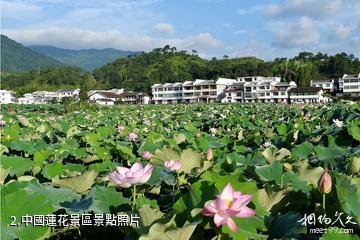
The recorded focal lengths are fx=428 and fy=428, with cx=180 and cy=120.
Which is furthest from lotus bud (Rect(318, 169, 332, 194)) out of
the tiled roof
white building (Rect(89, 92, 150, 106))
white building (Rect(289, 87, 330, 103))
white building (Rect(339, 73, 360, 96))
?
white building (Rect(89, 92, 150, 106))

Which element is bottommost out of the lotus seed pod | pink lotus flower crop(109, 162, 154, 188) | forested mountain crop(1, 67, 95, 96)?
the lotus seed pod

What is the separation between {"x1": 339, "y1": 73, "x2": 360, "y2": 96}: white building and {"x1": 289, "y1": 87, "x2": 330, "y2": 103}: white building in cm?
1030

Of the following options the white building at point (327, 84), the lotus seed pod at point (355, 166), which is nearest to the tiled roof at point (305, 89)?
the white building at point (327, 84)

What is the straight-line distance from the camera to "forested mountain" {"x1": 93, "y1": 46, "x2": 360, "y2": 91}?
85.1 m

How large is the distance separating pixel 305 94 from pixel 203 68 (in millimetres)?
41104

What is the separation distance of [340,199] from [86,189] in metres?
0.96

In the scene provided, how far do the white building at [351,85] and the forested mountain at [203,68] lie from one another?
6269 millimetres

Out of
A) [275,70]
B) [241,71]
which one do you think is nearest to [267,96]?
[275,70]

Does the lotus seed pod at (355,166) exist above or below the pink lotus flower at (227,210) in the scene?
below

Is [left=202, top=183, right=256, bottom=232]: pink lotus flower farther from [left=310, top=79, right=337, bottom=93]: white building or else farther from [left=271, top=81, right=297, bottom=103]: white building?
[left=310, top=79, right=337, bottom=93]: white building

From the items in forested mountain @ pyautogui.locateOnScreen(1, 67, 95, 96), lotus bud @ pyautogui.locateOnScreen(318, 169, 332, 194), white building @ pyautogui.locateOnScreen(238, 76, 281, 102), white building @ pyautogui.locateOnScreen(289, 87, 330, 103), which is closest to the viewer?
lotus bud @ pyautogui.locateOnScreen(318, 169, 332, 194)

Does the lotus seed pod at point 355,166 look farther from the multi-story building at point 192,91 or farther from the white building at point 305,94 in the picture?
the multi-story building at point 192,91

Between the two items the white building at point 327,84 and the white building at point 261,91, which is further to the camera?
the white building at point 327,84

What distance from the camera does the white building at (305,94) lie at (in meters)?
64.1
